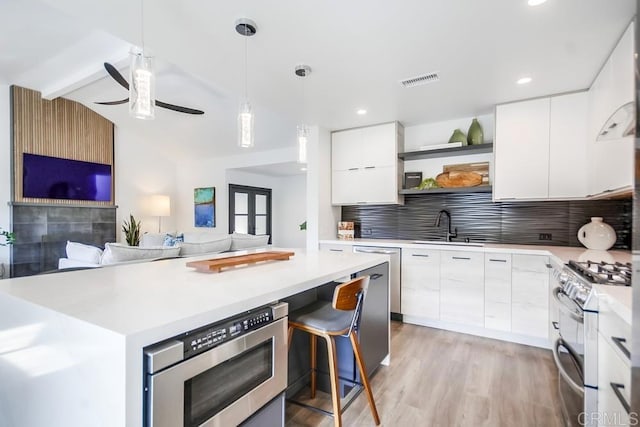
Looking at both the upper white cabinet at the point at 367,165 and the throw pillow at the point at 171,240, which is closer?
the upper white cabinet at the point at 367,165

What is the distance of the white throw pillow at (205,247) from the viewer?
3.13 meters

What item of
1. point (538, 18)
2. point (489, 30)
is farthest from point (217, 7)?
point (538, 18)

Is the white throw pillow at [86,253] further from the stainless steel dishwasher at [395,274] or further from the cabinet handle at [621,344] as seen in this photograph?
the cabinet handle at [621,344]

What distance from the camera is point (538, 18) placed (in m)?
1.76

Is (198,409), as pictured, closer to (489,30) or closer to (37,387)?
(37,387)

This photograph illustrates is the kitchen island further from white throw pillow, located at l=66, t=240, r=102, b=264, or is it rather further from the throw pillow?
the throw pillow

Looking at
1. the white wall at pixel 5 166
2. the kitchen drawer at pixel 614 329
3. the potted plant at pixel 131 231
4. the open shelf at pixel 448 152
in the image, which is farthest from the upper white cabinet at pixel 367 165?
the white wall at pixel 5 166

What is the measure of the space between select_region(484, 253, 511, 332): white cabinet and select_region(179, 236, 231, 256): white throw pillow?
2.85 meters

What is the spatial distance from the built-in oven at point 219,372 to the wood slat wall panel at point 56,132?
6.05 meters

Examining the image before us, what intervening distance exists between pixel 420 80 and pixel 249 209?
5609 millimetres

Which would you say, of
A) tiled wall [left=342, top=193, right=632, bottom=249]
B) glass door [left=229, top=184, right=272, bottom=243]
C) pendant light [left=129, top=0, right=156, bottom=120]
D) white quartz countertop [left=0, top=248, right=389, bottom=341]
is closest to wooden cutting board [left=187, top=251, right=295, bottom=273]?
white quartz countertop [left=0, top=248, right=389, bottom=341]

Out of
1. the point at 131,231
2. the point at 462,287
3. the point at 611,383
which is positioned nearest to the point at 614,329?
the point at 611,383

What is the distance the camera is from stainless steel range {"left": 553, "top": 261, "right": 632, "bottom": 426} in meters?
1.34

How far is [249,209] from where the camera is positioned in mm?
7441
